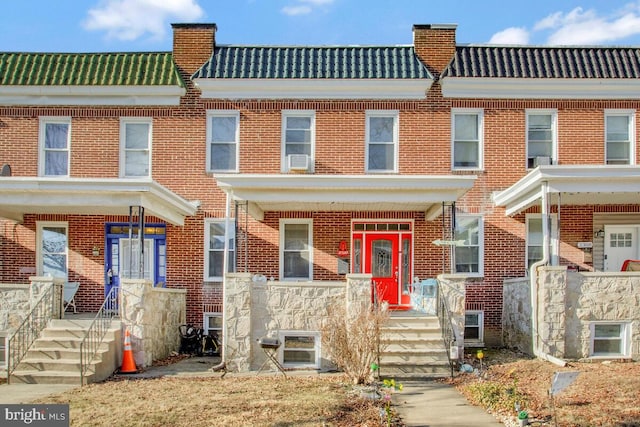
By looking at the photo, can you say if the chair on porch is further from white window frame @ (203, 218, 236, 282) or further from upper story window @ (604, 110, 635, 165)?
upper story window @ (604, 110, 635, 165)

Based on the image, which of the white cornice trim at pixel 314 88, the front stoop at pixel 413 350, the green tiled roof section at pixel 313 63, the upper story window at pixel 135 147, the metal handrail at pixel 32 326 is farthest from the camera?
the upper story window at pixel 135 147

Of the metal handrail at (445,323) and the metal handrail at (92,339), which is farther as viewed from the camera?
the metal handrail at (445,323)

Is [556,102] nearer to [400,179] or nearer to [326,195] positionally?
[400,179]

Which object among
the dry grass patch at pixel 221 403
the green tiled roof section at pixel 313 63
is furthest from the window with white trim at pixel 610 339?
the green tiled roof section at pixel 313 63

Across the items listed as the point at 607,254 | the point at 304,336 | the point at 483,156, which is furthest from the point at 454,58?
the point at 304,336

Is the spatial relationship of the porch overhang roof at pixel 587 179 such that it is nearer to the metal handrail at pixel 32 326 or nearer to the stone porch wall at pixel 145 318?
the stone porch wall at pixel 145 318

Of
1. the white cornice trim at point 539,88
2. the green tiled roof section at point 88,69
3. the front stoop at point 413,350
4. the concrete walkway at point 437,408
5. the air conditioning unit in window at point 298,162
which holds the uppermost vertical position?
the green tiled roof section at point 88,69

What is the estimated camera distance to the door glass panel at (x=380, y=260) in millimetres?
18078

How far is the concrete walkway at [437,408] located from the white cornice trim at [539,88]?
8317 mm

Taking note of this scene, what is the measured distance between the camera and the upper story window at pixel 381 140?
18.3m

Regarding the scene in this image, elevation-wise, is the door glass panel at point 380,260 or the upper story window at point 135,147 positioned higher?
the upper story window at point 135,147

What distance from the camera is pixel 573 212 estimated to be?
1789 cm

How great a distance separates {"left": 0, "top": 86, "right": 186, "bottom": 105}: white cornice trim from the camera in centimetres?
1812

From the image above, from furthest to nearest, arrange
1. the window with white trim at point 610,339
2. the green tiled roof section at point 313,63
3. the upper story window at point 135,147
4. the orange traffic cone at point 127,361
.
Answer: the upper story window at point 135,147 → the green tiled roof section at point 313,63 → the window with white trim at point 610,339 → the orange traffic cone at point 127,361
